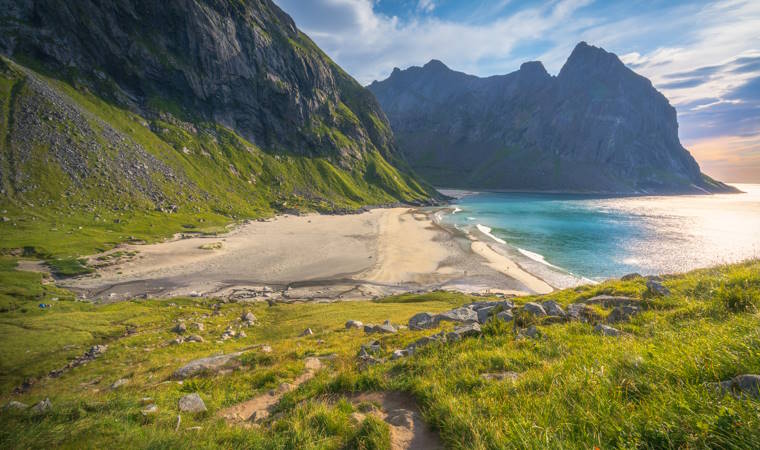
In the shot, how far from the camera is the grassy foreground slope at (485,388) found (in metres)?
3.75

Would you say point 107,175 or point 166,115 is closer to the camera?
point 107,175

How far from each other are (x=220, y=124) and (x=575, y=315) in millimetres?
145054

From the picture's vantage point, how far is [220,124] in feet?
411

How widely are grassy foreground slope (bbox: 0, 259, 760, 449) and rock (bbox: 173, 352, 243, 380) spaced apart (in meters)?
0.45

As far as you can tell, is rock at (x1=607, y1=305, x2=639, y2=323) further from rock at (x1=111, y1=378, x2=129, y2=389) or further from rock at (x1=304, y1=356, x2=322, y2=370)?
rock at (x1=111, y1=378, x2=129, y2=389)

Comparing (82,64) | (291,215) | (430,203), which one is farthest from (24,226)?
(430,203)

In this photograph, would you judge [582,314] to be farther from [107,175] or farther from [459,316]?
[107,175]

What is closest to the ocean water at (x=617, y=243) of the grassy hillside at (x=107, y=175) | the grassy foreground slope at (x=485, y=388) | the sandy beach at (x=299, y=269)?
the sandy beach at (x=299, y=269)

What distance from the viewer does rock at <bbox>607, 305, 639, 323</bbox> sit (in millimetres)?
10547

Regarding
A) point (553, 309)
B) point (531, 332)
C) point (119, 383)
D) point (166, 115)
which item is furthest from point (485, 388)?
point (166, 115)

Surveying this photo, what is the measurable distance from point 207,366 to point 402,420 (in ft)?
33.2

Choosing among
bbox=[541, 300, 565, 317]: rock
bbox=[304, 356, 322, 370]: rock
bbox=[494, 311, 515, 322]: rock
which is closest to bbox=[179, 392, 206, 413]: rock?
bbox=[304, 356, 322, 370]: rock

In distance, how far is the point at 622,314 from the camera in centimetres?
1084

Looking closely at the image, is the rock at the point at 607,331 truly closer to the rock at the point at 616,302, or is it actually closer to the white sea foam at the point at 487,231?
the rock at the point at 616,302
